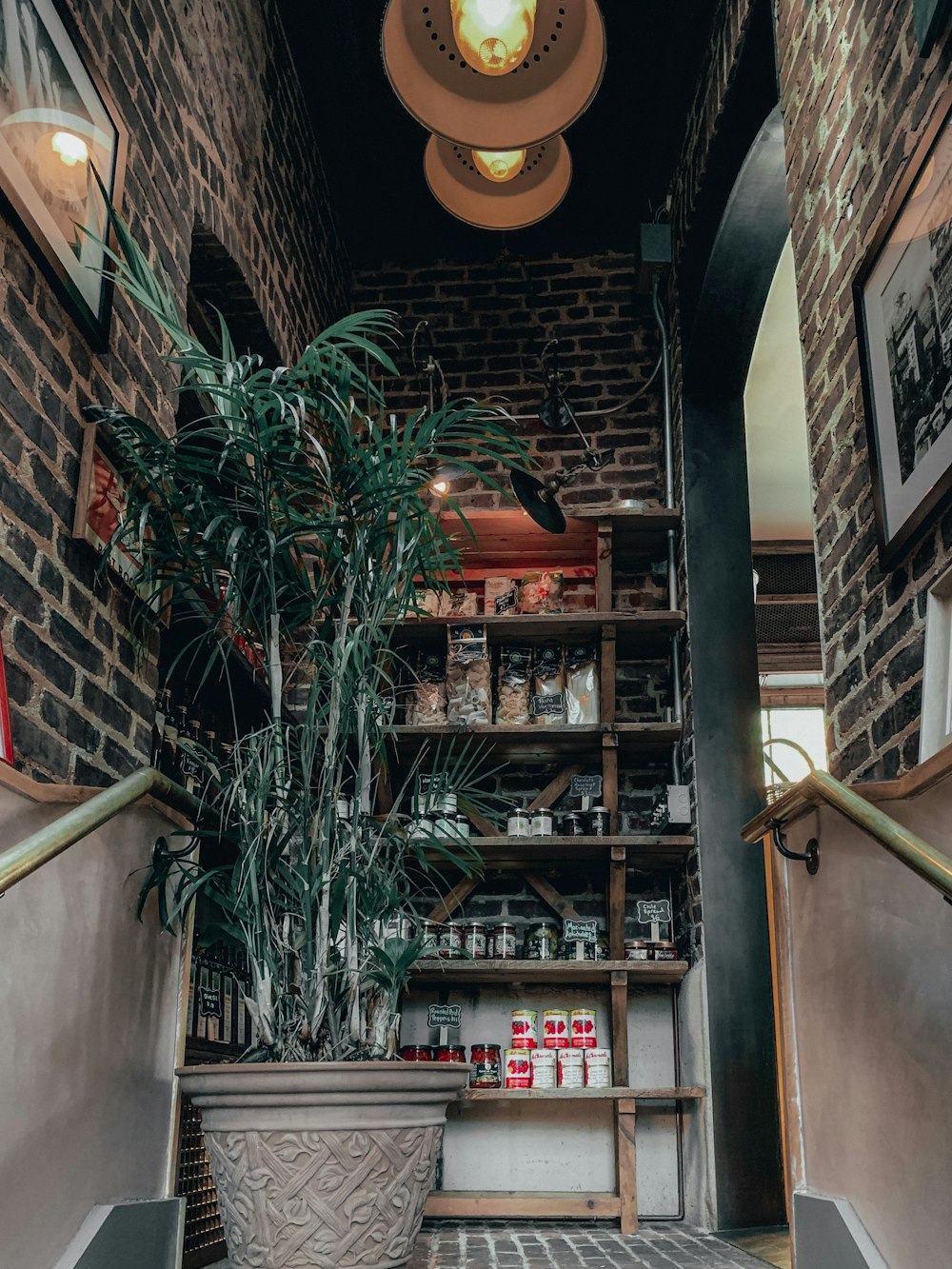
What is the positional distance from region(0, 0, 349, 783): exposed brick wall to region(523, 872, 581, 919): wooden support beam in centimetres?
191

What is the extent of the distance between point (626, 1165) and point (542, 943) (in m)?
0.74

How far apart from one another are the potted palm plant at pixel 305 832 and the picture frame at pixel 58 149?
129 mm

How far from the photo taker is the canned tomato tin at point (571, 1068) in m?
3.73

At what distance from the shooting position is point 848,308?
2.48 meters

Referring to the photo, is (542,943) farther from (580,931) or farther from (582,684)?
(582,684)

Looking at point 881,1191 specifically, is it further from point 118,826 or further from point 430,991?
point 430,991

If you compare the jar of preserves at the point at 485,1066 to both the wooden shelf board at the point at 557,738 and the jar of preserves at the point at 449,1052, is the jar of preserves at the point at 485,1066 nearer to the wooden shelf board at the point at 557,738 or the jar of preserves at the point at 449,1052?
the jar of preserves at the point at 449,1052

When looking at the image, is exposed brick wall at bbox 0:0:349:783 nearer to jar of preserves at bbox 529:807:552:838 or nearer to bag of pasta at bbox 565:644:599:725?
bag of pasta at bbox 565:644:599:725

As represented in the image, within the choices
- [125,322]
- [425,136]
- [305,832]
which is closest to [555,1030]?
[305,832]

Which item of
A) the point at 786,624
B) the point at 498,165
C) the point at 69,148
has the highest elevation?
the point at 498,165

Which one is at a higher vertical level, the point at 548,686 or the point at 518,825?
the point at 548,686

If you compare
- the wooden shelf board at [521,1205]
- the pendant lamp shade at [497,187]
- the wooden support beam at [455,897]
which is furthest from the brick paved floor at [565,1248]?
the pendant lamp shade at [497,187]

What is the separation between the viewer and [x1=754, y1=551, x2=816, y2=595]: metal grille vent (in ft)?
22.3

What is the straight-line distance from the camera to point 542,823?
4047mm
